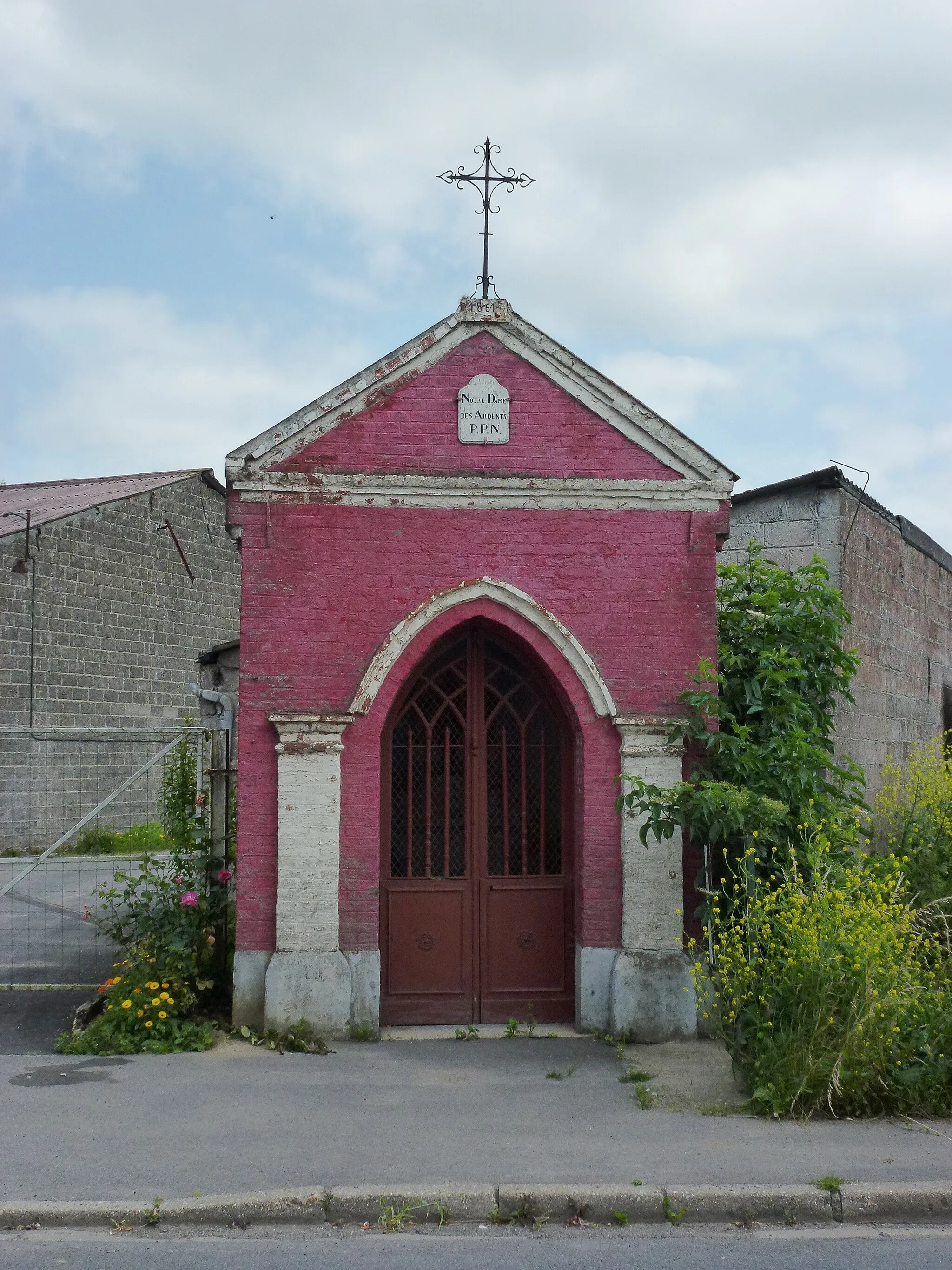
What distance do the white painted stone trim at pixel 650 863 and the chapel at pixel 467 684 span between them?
16mm

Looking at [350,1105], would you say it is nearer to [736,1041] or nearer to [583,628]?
[736,1041]

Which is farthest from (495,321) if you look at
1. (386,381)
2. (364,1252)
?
(364,1252)

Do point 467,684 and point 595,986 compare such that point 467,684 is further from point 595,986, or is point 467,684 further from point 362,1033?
point 362,1033

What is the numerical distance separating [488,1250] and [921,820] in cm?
582

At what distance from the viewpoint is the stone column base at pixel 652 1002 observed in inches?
296

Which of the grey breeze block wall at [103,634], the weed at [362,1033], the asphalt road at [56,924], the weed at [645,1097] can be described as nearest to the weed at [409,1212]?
the weed at [645,1097]

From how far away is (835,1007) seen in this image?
604cm

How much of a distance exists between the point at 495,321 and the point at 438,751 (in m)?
3.03

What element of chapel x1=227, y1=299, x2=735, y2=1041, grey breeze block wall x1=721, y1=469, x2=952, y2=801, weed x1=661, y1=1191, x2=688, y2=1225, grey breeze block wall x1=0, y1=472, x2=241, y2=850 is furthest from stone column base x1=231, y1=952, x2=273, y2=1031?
grey breeze block wall x1=0, y1=472, x2=241, y2=850

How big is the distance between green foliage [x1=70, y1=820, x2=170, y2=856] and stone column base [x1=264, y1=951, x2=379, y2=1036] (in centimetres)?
649

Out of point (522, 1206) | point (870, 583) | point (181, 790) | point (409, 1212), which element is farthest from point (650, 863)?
point (181, 790)

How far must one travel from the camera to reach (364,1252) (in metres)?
4.65

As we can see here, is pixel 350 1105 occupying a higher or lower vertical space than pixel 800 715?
lower

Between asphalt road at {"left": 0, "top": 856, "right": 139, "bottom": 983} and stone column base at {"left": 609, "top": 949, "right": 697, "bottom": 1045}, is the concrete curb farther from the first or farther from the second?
asphalt road at {"left": 0, "top": 856, "right": 139, "bottom": 983}
